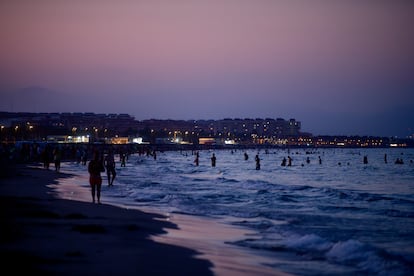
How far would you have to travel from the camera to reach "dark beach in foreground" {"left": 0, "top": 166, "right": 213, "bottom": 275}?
8367mm

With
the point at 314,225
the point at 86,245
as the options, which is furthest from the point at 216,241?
the point at 314,225

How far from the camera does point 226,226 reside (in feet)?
50.1

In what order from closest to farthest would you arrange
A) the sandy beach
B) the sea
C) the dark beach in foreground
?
1. the dark beach in foreground
2. the sandy beach
3. the sea

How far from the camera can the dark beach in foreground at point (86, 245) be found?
27.5ft

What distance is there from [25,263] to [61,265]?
0.52 m

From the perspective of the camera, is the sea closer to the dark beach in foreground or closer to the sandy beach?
the sandy beach

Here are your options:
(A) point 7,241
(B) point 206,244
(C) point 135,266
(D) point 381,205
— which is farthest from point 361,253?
(D) point 381,205

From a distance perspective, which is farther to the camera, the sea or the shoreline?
the sea

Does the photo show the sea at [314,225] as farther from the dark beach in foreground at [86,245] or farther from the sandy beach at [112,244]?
the dark beach in foreground at [86,245]

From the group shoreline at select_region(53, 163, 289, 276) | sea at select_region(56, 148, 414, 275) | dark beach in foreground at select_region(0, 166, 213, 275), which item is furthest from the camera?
sea at select_region(56, 148, 414, 275)

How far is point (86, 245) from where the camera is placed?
1031 centimetres

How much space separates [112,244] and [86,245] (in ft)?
1.79

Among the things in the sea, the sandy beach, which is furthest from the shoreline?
the sea

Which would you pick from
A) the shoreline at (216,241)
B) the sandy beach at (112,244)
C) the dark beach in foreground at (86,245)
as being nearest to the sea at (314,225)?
the shoreline at (216,241)
